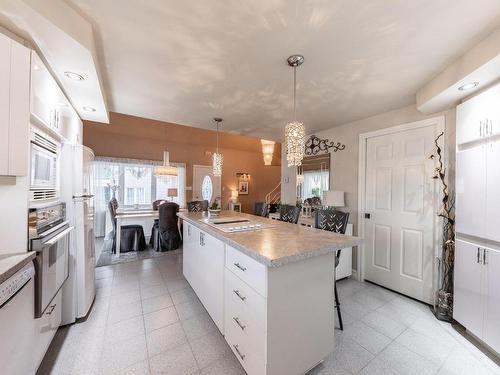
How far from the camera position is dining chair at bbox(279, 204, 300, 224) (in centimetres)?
276

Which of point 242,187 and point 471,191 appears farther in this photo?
point 242,187

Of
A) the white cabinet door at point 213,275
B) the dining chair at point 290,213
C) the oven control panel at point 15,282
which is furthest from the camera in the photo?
the dining chair at point 290,213

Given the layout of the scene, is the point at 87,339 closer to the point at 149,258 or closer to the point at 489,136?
the point at 149,258

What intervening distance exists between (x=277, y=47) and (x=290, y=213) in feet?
6.39

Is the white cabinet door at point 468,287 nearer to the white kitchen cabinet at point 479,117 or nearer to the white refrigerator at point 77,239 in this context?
the white kitchen cabinet at point 479,117

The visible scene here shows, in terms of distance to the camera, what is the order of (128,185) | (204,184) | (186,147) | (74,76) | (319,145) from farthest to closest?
(204,184), (186,147), (128,185), (319,145), (74,76)

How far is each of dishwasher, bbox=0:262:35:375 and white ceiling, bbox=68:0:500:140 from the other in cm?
164

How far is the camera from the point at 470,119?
6.27 ft

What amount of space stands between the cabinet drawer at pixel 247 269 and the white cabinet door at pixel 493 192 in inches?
76.8

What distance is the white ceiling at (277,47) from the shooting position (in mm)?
1295

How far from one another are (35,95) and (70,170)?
32.0 inches

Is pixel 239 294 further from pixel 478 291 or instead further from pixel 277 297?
pixel 478 291

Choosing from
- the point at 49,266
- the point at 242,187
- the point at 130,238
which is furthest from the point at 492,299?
the point at 242,187

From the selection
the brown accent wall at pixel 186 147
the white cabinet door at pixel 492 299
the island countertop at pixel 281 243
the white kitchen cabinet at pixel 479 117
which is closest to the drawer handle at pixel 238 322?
the island countertop at pixel 281 243
